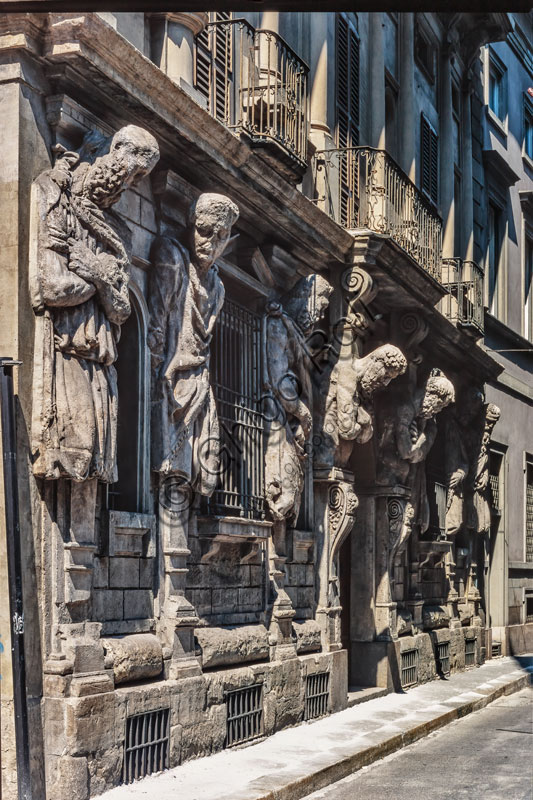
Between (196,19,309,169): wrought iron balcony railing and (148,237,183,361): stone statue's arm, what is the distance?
1.47 m

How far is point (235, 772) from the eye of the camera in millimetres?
8453

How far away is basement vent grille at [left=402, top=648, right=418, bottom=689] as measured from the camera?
15.1m

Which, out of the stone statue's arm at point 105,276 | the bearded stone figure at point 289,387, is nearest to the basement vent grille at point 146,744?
the stone statue's arm at point 105,276

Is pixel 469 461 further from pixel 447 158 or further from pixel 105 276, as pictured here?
pixel 105 276

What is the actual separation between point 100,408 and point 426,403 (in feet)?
28.8

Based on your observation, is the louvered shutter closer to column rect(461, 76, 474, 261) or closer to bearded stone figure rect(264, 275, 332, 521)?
bearded stone figure rect(264, 275, 332, 521)

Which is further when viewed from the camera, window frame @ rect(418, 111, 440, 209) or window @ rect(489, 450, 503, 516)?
window @ rect(489, 450, 503, 516)

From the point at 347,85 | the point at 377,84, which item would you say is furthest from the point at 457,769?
the point at 377,84

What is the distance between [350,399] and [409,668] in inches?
172

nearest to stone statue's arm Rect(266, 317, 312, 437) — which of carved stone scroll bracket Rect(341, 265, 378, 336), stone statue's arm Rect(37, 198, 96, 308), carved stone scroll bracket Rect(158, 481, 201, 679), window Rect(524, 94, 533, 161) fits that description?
carved stone scroll bracket Rect(341, 265, 378, 336)

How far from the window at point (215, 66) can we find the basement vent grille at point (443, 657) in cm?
912

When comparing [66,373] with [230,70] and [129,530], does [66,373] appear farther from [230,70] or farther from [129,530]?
[230,70]

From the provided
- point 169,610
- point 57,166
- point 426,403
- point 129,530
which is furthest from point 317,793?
point 426,403

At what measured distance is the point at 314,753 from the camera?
9.52 metres
